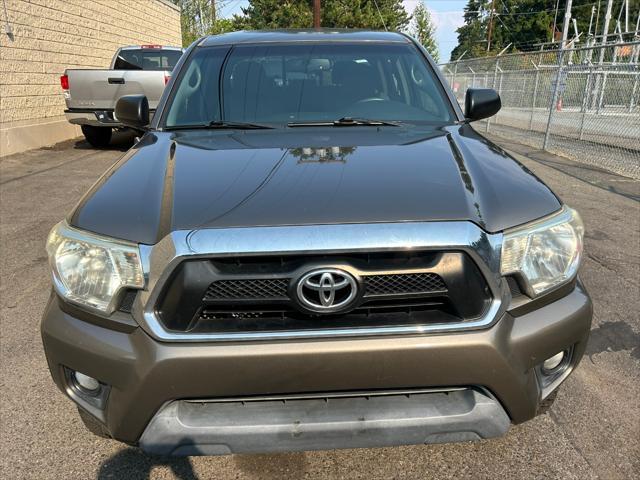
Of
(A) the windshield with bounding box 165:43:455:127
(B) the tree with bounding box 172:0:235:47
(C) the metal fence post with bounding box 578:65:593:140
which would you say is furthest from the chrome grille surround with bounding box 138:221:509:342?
(B) the tree with bounding box 172:0:235:47

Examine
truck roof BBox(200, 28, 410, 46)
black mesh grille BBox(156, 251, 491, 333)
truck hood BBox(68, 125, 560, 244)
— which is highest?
truck roof BBox(200, 28, 410, 46)

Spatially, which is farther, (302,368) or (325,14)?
(325,14)

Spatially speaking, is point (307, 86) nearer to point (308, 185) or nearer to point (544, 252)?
point (308, 185)

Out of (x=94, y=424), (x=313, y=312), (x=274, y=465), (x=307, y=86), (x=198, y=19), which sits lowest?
(x=274, y=465)

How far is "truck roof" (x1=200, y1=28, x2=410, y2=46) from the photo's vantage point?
3373 mm

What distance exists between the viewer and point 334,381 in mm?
1676

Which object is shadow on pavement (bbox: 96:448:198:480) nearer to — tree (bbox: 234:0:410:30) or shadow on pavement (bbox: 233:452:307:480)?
shadow on pavement (bbox: 233:452:307:480)

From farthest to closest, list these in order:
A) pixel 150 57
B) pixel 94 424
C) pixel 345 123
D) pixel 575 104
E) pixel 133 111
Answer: pixel 575 104, pixel 150 57, pixel 133 111, pixel 345 123, pixel 94 424

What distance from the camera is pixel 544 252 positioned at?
185cm

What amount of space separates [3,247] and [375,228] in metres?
4.42

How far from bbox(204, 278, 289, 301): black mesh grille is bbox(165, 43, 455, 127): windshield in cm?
144

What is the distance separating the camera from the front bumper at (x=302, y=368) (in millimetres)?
1645

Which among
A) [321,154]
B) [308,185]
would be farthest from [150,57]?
[308,185]

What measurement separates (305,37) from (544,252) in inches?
87.9
